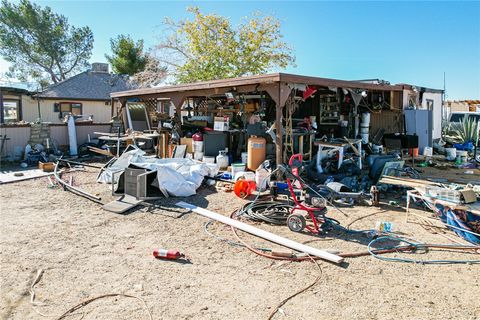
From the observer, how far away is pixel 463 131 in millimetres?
12242

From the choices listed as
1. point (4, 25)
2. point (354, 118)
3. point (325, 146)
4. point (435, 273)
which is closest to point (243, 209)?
point (435, 273)

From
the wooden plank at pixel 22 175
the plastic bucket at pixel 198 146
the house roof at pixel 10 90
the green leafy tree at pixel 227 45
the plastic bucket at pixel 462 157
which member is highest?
the green leafy tree at pixel 227 45

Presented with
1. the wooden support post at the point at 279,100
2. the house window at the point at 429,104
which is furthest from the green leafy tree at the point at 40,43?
the house window at the point at 429,104

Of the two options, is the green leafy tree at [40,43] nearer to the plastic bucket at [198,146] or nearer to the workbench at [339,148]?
the plastic bucket at [198,146]

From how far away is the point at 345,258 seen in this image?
3613mm

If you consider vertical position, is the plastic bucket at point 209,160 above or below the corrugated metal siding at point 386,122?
below

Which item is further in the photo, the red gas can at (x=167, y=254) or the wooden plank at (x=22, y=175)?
the wooden plank at (x=22, y=175)

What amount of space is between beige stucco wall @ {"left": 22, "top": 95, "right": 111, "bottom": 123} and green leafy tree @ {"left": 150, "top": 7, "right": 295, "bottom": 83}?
546cm

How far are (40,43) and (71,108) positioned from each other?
546 inches

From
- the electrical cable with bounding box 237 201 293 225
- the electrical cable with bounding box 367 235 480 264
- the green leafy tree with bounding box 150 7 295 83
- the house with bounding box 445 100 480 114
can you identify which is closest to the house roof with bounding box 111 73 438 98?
the electrical cable with bounding box 237 201 293 225

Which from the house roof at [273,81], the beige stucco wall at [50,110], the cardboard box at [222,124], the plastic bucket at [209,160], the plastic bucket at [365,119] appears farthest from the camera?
the beige stucco wall at [50,110]

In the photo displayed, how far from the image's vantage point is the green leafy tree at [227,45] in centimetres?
1799

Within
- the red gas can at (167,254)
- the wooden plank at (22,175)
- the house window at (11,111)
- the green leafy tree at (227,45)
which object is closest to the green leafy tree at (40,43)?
the house window at (11,111)

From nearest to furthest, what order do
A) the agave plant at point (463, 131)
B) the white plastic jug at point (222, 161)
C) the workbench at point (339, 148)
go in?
1. the workbench at point (339, 148)
2. the white plastic jug at point (222, 161)
3. the agave plant at point (463, 131)
